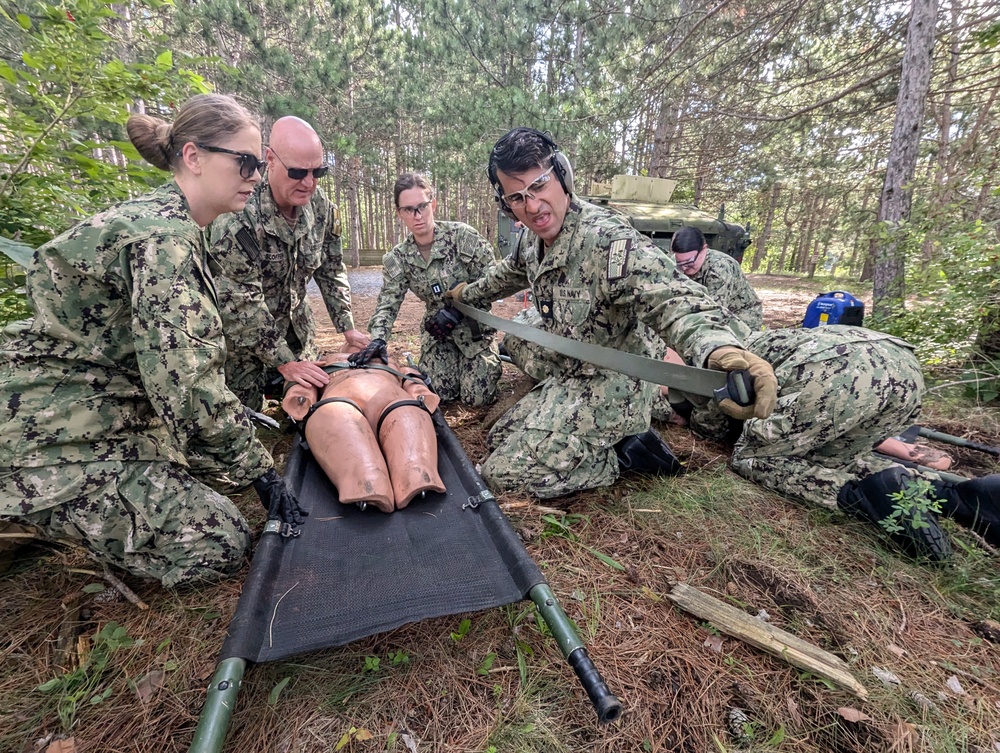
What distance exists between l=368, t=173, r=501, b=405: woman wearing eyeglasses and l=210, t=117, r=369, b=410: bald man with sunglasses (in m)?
0.63

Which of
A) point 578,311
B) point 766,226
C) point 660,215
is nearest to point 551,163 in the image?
point 578,311

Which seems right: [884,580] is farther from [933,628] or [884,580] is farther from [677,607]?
[677,607]

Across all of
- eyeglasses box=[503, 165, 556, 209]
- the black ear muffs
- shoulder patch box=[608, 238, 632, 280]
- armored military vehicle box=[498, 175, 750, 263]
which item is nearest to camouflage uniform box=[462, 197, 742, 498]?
shoulder patch box=[608, 238, 632, 280]

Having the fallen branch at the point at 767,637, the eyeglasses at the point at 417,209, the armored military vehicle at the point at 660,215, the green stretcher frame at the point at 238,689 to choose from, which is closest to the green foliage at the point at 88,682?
the green stretcher frame at the point at 238,689

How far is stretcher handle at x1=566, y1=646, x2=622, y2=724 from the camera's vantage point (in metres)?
1.31

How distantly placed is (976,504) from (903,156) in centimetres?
474

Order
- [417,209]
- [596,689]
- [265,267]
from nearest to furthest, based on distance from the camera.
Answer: [596,689] → [265,267] → [417,209]

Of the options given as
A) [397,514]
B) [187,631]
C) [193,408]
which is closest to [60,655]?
[187,631]

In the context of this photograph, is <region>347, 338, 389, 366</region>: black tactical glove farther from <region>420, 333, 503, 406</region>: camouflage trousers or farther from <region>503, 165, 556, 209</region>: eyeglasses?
<region>503, 165, 556, 209</region>: eyeglasses

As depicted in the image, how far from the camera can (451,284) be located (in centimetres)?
428

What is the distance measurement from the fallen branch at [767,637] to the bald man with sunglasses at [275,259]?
7.87 ft

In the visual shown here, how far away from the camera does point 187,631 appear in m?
1.79

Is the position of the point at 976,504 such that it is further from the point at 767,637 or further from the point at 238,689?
the point at 238,689

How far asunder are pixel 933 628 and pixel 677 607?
1.00m
